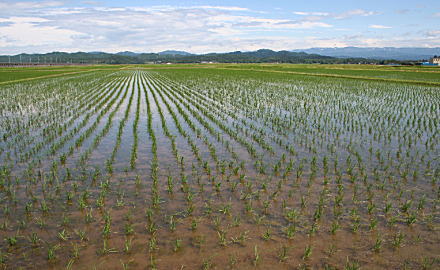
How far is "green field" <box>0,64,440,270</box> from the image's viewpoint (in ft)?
12.3

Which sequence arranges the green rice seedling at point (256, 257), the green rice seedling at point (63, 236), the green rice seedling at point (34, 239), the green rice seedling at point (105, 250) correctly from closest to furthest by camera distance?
the green rice seedling at point (256, 257), the green rice seedling at point (105, 250), the green rice seedling at point (34, 239), the green rice seedling at point (63, 236)

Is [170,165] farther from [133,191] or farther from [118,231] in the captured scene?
[118,231]

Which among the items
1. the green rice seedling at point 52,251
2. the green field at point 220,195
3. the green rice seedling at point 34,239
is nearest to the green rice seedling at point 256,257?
the green field at point 220,195

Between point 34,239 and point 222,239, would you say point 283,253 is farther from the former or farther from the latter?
point 34,239

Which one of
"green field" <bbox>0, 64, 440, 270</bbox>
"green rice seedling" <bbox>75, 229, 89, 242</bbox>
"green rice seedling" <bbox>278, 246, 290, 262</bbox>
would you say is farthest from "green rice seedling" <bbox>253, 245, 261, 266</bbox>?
"green rice seedling" <bbox>75, 229, 89, 242</bbox>

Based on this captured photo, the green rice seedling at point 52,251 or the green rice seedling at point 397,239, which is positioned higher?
the green rice seedling at point 397,239

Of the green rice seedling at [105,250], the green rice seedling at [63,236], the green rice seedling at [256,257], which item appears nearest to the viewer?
the green rice seedling at [256,257]

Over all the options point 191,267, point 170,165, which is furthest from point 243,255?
point 170,165

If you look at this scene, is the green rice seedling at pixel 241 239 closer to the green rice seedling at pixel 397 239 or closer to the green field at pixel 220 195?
the green field at pixel 220 195

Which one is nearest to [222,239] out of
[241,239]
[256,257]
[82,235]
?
[241,239]

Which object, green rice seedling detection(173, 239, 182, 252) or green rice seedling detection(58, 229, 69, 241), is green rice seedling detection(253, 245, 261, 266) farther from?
green rice seedling detection(58, 229, 69, 241)

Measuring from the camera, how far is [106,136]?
9289 millimetres

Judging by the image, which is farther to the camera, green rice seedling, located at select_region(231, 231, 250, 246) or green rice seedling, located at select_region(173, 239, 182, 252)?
green rice seedling, located at select_region(231, 231, 250, 246)

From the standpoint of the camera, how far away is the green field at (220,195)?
3.74 meters
